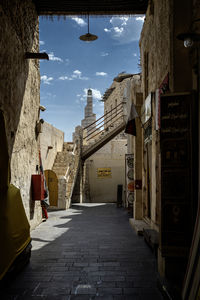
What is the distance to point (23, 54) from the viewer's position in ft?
26.3

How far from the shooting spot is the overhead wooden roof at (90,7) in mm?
9492

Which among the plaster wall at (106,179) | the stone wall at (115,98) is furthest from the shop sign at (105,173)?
the stone wall at (115,98)

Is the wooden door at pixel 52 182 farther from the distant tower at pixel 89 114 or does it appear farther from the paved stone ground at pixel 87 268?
the distant tower at pixel 89 114

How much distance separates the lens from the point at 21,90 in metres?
7.95

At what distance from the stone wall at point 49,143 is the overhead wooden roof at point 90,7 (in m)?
5.58

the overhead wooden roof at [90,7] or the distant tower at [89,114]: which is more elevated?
the distant tower at [89,114]

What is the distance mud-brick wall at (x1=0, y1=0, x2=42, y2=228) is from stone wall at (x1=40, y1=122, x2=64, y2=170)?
4.42 metres

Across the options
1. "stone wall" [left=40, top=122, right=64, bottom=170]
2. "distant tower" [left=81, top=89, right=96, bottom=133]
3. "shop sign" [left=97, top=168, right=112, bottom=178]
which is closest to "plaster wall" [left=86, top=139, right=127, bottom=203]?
"shop sign" [left=97, top=168, right=112, bottom=178]

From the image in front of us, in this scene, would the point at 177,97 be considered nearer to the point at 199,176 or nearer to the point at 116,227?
the point at 199,176

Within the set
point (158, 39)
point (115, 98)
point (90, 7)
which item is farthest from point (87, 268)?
point (115, 98)

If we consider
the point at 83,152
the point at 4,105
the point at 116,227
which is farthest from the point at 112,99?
the point at 4,105

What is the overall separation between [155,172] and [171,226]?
2943 millimetres

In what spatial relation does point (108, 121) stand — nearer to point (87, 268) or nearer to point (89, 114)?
point (87, 268)

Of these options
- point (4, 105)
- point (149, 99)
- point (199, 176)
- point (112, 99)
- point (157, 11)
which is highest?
point (112, 99)
